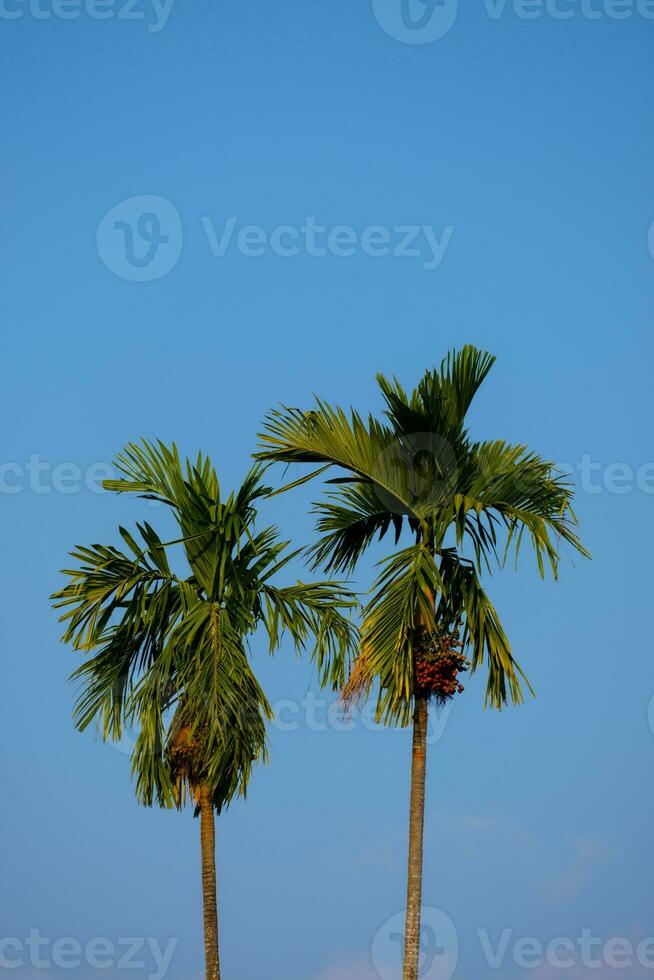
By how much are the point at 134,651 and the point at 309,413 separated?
4.00 meters

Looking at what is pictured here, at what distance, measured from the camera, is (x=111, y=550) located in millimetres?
21891

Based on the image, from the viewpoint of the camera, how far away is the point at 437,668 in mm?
19469

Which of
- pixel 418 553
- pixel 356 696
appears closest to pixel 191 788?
pixel 356 696

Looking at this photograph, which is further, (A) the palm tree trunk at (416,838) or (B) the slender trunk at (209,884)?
(B) the slender trunk at (209,884)

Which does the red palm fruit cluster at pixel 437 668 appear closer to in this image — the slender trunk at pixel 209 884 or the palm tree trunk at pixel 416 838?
the palm tree trunk at pixel 416 838

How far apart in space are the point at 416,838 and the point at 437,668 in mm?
1982

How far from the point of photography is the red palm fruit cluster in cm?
1947

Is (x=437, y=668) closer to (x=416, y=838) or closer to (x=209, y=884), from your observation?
(x=416, y=838)

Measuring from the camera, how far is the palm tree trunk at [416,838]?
62.7 feet

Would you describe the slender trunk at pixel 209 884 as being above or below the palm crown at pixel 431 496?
below

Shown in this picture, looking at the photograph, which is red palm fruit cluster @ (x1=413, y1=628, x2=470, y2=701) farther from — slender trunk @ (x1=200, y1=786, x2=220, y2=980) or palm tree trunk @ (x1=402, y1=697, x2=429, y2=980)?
slender trunk @ (x1=200, y1=786, x2=220, y2=980)

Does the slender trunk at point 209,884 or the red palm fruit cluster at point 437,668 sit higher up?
the red palm fruit cluster at point 437,668

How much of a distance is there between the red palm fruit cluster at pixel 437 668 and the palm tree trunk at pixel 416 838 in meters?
0.22

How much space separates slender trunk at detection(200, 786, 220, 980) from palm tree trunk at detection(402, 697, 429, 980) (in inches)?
107
